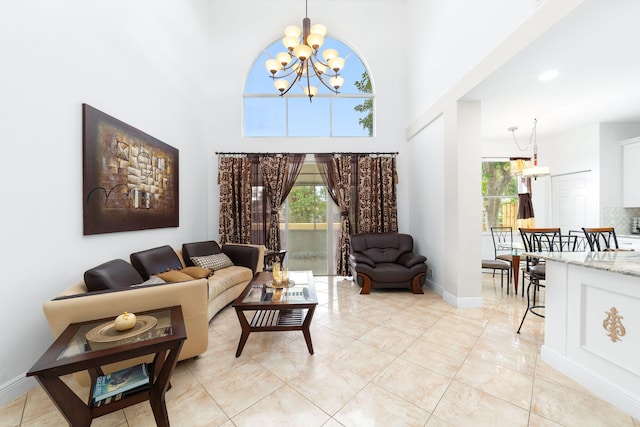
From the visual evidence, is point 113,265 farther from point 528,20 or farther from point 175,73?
point 528,20

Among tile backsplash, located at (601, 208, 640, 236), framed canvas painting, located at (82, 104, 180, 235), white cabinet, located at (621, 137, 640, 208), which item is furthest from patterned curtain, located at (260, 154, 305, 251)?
white cabinet, located at (621, 137, 640, 208)

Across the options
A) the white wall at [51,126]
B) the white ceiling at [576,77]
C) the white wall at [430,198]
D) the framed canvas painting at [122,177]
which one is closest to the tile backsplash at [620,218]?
the white ceiling at [576,77]

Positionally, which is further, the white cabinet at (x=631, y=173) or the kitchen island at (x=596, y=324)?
the white cabinet at (x=631, y=173)

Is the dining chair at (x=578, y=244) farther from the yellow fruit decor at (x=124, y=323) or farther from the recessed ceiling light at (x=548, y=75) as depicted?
the yellow fruit decor at (x=124, y=323)

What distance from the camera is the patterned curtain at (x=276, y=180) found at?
4.96 meters

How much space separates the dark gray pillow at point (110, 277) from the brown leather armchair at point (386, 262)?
9.59 feet

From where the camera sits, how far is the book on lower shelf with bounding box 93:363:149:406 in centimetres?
147

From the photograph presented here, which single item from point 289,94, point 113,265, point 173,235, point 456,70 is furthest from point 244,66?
Answer: point 113,265

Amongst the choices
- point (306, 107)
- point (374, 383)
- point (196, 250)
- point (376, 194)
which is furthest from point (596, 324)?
point (306, 107)

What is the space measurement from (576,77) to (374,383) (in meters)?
3.93

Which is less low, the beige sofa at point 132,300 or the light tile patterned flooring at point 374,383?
the beige sofa at point 132,300

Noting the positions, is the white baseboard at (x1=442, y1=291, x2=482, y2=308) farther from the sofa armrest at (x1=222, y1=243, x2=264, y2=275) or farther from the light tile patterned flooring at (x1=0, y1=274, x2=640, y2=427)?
the sofa armrest at (x1=222, y1=243, x2=264, y2=275)

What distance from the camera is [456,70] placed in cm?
336

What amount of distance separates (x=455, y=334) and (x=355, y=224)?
2.70 m
